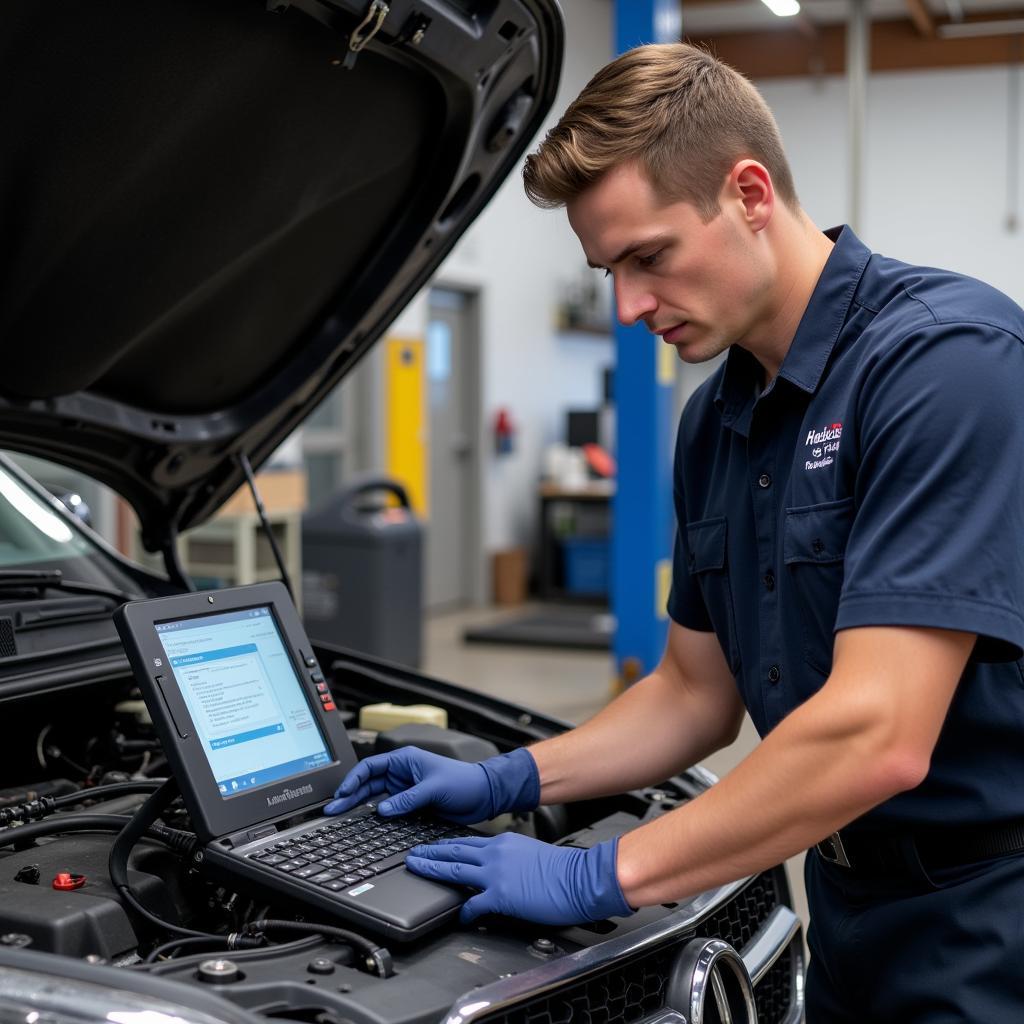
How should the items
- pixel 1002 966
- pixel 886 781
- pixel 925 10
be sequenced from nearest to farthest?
pixel 886 781 < pixel 1002 966 < pixel 925 10

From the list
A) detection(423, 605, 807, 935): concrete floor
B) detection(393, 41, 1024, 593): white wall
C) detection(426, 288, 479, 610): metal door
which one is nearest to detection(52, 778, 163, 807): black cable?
detection(423, 605, 807, 935): concrete floor

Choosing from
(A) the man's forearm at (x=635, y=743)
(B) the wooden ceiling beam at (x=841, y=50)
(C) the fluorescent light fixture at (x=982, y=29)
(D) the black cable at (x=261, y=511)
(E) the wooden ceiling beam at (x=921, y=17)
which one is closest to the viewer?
(A) the man's forearm at (x=635, y=743)

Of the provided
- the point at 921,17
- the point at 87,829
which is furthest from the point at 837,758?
the point at 921,17

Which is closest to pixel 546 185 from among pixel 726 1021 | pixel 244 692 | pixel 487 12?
pixel 487 12

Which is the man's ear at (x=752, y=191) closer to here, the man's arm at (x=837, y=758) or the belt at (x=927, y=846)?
the man's arm at (x=837, y=758)

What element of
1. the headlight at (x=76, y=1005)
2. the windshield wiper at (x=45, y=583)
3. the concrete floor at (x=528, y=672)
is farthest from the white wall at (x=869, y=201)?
the headlight at (x=76, y=1005)

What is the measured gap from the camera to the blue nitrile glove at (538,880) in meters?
1.15

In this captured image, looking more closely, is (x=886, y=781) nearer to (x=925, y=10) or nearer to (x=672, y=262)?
(x=672, y=262)

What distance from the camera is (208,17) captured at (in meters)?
1.25

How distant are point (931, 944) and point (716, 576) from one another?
0.45 metres

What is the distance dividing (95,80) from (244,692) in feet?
2.08

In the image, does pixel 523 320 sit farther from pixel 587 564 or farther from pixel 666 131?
pixel 666 131

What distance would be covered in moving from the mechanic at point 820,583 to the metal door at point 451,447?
6.91 metres

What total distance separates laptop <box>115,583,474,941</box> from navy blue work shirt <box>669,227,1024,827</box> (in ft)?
1.40
